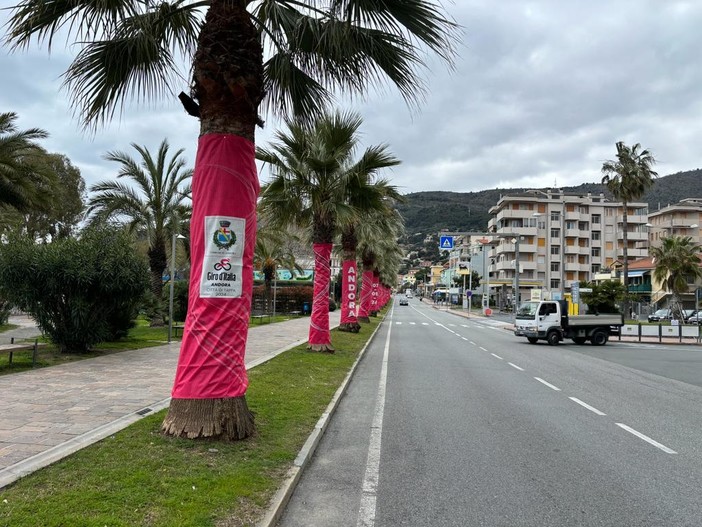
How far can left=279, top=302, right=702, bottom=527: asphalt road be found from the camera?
15.5 feet

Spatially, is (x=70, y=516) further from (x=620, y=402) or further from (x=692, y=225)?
(x=692, y=225)

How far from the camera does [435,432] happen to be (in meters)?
7.64

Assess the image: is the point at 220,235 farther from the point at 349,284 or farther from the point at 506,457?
the point at 349,284

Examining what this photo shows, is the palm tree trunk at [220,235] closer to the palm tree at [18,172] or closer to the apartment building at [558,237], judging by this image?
the palm tree at [18,172]

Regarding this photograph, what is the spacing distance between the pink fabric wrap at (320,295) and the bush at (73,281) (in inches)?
196

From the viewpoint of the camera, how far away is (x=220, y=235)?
20.2ft

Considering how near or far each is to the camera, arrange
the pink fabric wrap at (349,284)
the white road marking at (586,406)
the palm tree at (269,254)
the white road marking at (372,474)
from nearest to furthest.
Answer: the white road marking at (372,474), the white road marking at (586,406), the pink fabric wrap at (349,284), the palm tree at (269,254)

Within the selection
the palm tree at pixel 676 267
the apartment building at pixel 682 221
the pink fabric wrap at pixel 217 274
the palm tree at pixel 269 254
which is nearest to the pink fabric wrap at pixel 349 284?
the palm tree at pixel 269 254

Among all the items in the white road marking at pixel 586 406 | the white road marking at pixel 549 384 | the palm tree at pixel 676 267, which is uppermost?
the palm tree at pixel 676 267

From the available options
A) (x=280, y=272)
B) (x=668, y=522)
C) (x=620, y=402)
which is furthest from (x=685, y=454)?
(x=280, y=272)

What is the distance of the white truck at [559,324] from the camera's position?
25.7 metres

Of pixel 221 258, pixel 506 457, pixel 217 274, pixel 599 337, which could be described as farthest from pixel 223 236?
pixel 599 337

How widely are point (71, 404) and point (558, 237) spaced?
290ft

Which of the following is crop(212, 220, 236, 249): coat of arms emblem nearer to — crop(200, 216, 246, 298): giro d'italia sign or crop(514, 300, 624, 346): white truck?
crop(200, 216, 246, 298): giro d'italia sign
